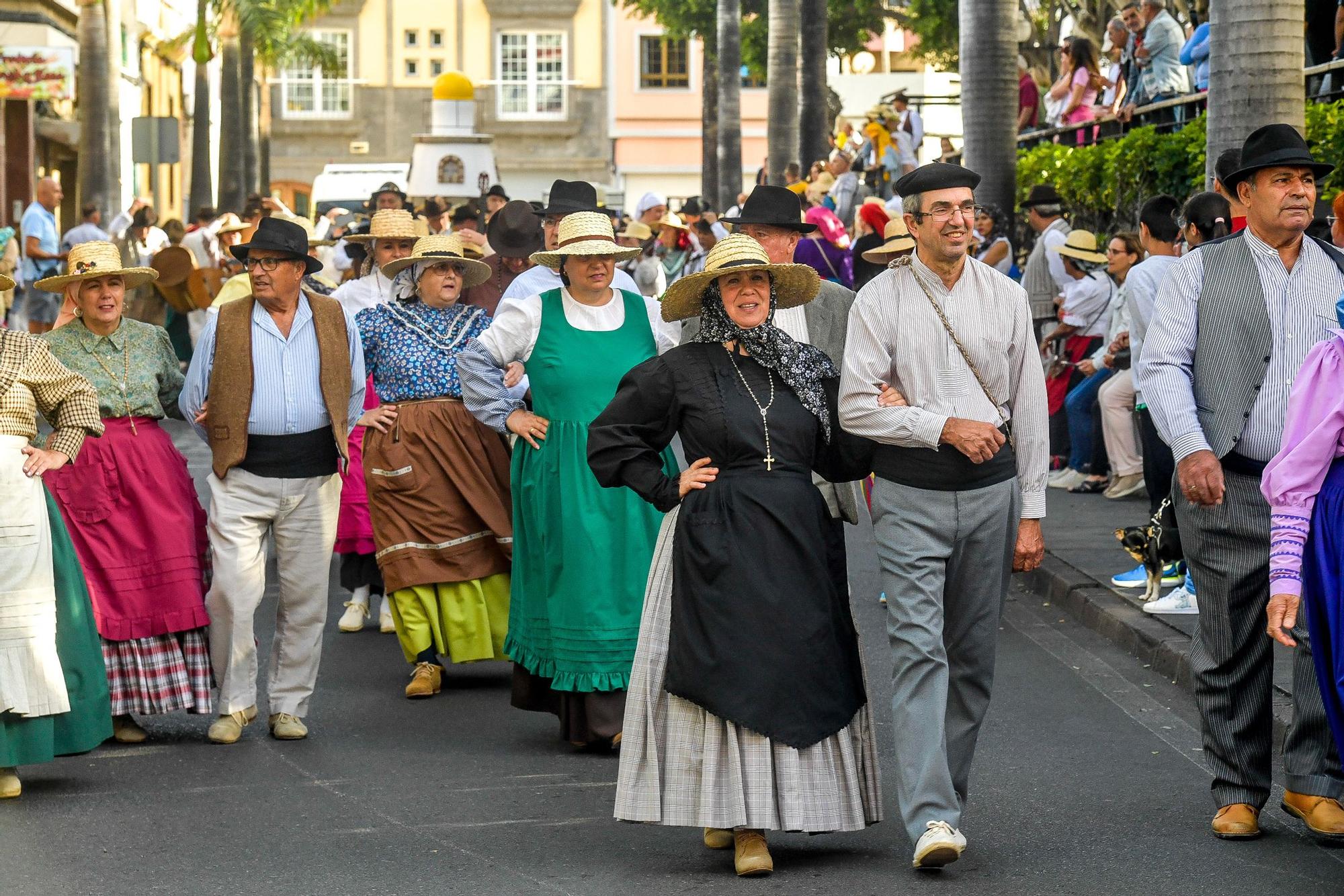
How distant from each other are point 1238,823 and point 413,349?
14.3 ft

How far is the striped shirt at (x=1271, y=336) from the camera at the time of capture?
6461 mm

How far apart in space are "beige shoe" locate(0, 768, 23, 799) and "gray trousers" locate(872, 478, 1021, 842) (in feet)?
10.3

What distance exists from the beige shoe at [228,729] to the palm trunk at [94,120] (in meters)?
25.2

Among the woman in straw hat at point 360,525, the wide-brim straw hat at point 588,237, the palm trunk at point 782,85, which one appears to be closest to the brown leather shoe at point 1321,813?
the wide-brim straw hat at point 588,237

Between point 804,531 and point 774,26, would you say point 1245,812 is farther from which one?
point 774,26

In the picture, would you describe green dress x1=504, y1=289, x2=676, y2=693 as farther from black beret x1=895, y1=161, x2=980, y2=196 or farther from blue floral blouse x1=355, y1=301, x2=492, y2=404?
black beret x1=895, y1=161, x2=980, y2=196

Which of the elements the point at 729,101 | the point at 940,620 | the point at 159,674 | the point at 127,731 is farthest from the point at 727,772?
the point at 729,101

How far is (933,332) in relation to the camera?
Result: 626 cm

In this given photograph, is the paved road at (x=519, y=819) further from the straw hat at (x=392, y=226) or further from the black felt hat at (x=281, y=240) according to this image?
the straw hat at (x=392, y=226)

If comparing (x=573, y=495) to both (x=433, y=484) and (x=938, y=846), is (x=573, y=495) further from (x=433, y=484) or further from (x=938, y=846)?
(x=938, y=846)

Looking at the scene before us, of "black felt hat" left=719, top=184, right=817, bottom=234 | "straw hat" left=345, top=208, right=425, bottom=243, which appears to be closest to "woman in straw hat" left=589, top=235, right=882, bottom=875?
"black felt hat" left=719, top=184, right=817, bottom=234

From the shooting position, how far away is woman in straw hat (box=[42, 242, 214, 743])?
8.14 meters

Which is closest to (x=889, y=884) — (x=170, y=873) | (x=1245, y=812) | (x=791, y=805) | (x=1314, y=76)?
(x=791, y=805)

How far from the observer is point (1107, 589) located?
1107 cm
